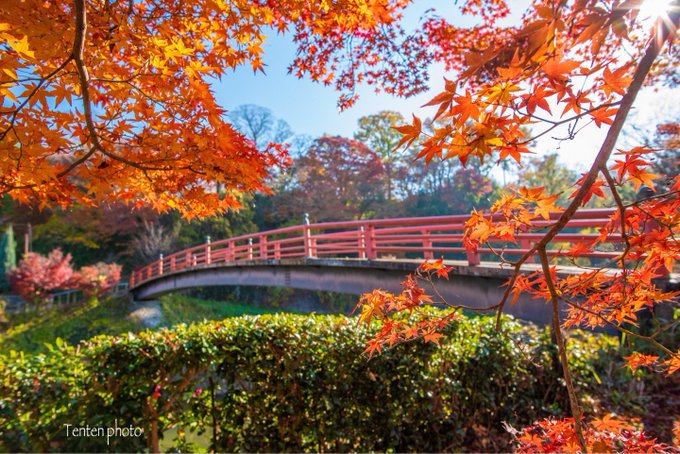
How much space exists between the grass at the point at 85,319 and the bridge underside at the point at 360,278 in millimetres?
3730

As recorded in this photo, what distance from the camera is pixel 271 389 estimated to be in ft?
9.92

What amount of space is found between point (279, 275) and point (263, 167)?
684 centimetres

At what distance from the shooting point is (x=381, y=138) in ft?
76.7

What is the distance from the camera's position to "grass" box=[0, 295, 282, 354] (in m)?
12.0

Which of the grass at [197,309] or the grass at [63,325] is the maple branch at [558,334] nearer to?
the grass at [63,325]

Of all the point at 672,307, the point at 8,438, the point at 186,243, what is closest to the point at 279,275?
the point at 8,438

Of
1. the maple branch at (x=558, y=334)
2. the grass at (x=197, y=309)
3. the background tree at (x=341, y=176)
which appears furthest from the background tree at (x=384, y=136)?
the maple branch at (x=558, y=334)

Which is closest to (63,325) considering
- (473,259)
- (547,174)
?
(473,259)

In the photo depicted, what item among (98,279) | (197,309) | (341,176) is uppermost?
(341,176)

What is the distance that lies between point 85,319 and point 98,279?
2.49 metres

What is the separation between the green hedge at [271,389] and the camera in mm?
2666

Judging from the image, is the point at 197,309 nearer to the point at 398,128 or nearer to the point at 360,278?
the point at 360,278

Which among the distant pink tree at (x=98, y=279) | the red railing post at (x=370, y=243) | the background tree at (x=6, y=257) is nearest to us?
the red railing post at (x=370, y=243)

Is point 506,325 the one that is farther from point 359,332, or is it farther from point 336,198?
point 336,198
